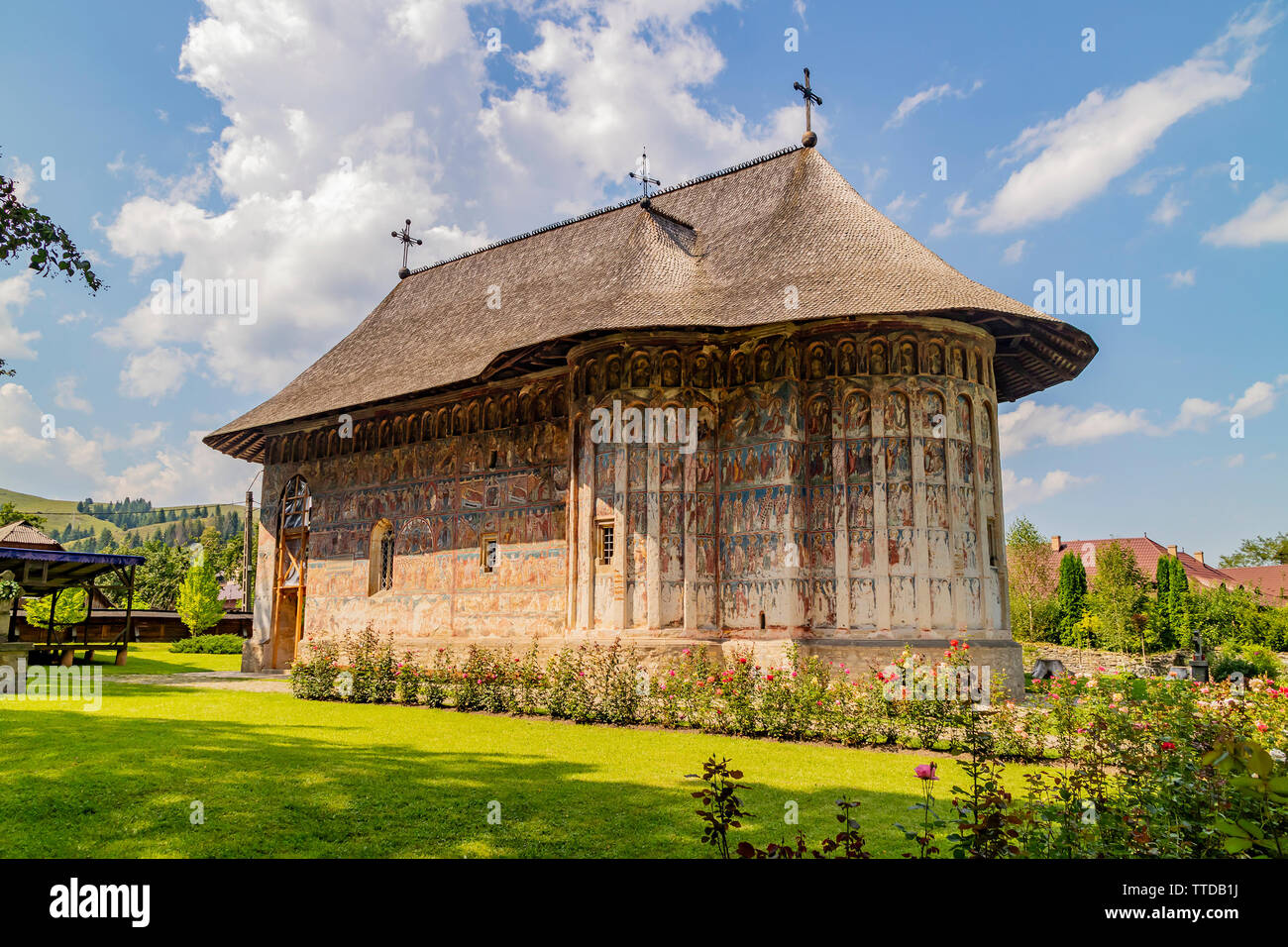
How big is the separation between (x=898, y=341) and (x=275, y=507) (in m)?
18.0

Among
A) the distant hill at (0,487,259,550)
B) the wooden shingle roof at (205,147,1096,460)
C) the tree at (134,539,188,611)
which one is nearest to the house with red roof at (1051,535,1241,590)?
the wooden shingle roof at (205,147,1096,460)

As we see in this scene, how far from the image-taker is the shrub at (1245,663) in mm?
23453

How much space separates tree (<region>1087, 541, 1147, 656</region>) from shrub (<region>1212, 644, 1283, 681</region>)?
170 inches

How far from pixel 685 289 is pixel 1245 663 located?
19523 millimetres

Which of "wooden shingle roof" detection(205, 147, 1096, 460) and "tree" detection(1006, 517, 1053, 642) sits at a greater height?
"wooden shingle roof" detection(205, 147, 1096, 460)

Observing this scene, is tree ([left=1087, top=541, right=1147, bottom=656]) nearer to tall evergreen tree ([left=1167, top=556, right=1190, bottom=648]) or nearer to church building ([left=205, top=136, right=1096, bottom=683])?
tall evergreen tree ([left=1167, top=556, right=1190, bottom=648])

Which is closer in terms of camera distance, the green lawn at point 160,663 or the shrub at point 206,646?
the green lawn at point 160,663

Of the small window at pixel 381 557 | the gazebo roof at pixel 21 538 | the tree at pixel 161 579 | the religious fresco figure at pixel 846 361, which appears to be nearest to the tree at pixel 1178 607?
the religious fresco figure at pixel 846 361

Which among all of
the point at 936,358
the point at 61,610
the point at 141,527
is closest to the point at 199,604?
A: the point at 61,610

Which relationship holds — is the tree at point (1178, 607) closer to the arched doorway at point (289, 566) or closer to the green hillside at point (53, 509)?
the arched doorway at point (289, 566)

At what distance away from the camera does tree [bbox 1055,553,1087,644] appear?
130 feet

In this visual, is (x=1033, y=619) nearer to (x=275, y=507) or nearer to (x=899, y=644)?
(x=899, y=644)

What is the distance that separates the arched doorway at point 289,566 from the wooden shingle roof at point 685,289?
2217mm
